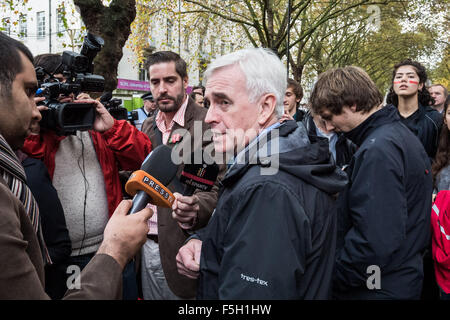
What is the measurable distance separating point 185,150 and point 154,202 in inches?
41.6

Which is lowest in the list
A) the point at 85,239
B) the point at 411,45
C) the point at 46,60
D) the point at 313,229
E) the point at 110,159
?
the point at 85,239

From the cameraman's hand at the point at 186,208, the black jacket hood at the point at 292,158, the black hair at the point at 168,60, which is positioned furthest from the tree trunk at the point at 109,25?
the black jacket hood at the point at 292,158

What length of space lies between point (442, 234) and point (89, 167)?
7.72 ft

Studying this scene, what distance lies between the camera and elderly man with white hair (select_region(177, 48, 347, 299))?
1266mm

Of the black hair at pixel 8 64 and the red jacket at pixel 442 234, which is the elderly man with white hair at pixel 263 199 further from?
the red jacket at pixel 442 234

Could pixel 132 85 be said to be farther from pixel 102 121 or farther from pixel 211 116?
pixel 211 116

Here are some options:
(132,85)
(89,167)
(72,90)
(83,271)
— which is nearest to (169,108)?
(89,167)

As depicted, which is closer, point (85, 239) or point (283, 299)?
point (283, 299)

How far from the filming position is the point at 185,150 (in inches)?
105

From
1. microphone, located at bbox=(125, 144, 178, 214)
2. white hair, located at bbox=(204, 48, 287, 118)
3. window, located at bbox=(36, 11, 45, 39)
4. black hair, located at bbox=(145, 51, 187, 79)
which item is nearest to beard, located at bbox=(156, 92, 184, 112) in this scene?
black hair, located at bbox=(145, 51, 187, 79)

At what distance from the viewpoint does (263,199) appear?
51.2 inches

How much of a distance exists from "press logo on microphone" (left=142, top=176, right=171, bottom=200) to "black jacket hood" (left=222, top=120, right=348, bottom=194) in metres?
0.28
